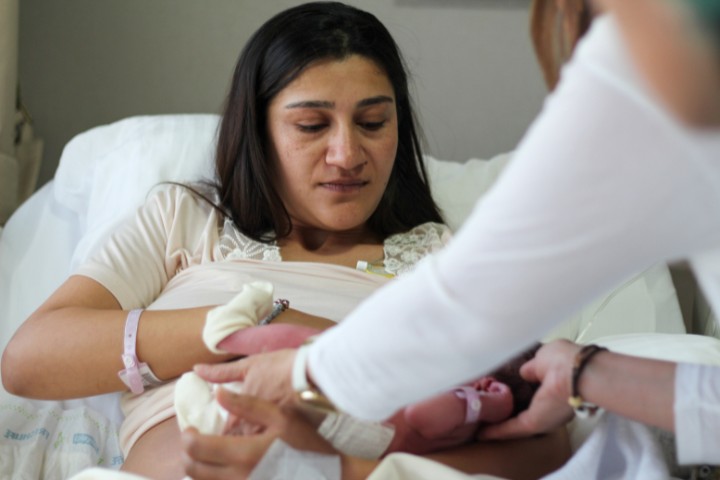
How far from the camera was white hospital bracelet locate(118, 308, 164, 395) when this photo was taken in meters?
1.35

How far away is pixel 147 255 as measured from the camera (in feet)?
5.14

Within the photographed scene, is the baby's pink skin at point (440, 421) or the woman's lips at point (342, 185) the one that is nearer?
the baby's pink skin at point (440, 421)

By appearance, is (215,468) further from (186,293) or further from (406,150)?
(406,150)

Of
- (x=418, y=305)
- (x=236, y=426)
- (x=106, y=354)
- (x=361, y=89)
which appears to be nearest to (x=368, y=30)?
(x=361, y=89)

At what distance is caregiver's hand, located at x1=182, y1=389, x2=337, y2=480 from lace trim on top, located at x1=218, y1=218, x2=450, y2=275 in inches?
24.2

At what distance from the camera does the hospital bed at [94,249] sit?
145 cm

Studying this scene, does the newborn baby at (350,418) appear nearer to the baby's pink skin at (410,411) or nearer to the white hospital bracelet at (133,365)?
the baby's pink skin at (410,411)

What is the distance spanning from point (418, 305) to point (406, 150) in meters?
1.17

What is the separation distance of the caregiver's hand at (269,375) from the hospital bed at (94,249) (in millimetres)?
533

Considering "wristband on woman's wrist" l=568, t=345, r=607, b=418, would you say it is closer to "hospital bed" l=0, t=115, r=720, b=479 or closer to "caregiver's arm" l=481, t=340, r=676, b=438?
"caregiver's arm" l=481, t=340, r=676, b=438

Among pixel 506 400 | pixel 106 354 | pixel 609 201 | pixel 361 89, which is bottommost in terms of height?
pixel 106 354

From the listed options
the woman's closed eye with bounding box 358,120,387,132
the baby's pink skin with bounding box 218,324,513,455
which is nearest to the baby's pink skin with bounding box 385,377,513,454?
the baby's pink skin with bounding box 218,324,513,455

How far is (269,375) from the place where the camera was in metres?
0.96

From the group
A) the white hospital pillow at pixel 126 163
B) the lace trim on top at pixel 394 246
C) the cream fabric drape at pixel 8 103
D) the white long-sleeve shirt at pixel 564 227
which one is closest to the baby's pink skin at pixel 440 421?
the white long-sleeve shirt at pixel 564 227
